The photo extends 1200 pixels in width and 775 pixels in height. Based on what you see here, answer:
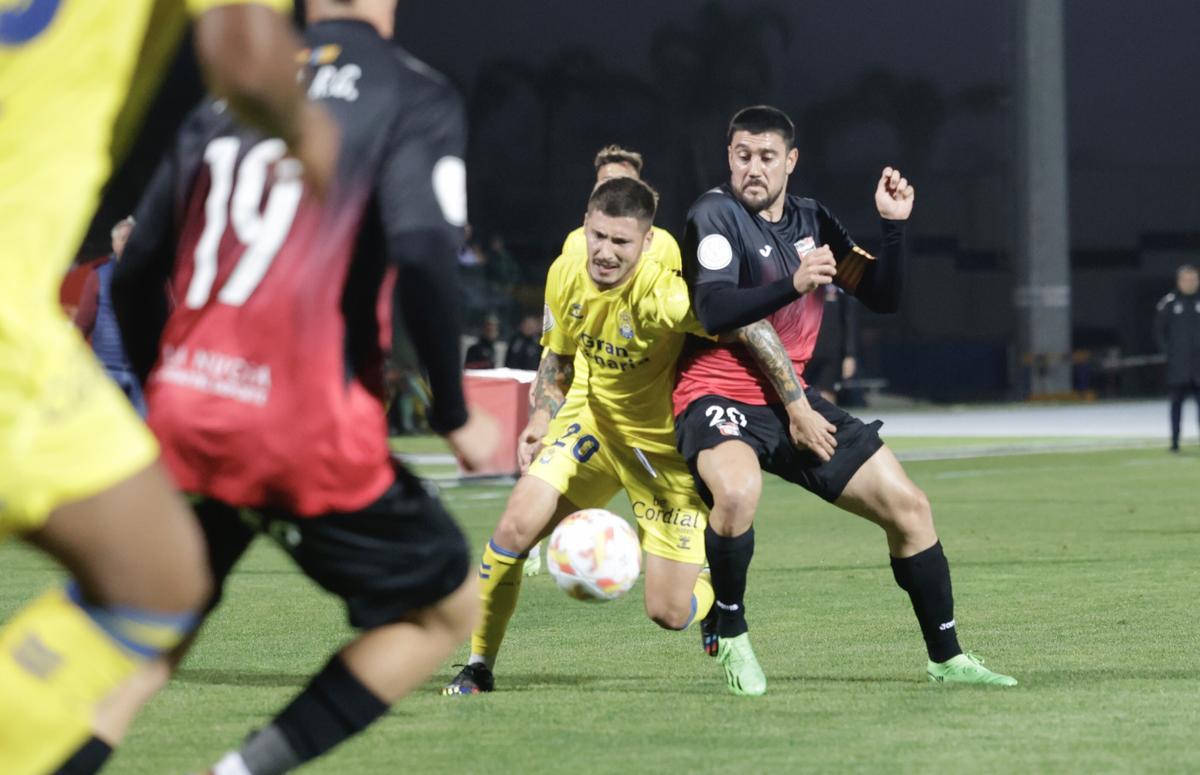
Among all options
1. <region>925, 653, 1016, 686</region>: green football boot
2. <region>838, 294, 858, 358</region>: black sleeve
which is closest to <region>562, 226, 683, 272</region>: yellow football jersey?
<region>925, 653, 1016, 686</region>: green football boot

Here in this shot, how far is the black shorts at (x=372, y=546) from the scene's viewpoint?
3756 millimetres

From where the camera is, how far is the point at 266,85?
3.02 metres

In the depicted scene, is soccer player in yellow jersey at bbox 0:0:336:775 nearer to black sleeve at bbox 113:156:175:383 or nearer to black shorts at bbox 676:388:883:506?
black sleeve at bbox 113:156:175:383

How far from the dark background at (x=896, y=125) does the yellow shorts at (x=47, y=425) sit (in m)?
34.0

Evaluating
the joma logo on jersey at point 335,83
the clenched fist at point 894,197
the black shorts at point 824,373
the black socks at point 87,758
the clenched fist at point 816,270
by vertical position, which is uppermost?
the joma logo on jersey at point 335,83

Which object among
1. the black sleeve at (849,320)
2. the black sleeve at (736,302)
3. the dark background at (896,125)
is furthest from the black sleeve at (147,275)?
the dark background at (896,125)

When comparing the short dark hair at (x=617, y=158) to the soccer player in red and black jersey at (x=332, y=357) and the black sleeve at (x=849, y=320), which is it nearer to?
the soccer player in red and black jersey at (x=332, y=357)

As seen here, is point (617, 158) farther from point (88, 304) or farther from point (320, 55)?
point (320, 55)

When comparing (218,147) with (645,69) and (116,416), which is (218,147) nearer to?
(116,416)

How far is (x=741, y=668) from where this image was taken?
21.7 ft

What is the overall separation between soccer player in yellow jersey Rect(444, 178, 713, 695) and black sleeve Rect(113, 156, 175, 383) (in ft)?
9.47

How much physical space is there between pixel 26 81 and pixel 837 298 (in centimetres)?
2503

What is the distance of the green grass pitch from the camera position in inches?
216

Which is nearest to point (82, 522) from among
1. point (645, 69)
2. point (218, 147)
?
point (218, 147)
